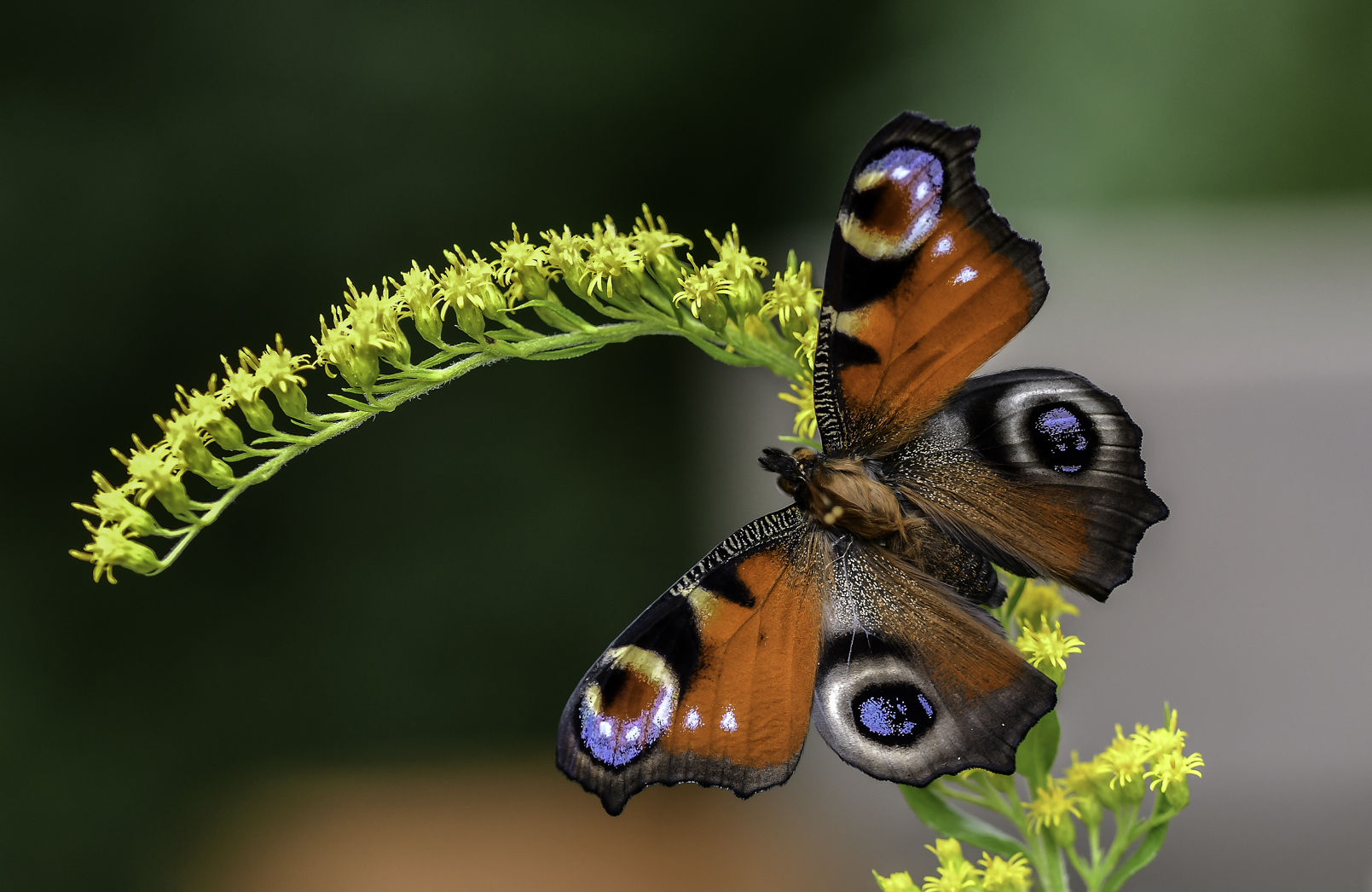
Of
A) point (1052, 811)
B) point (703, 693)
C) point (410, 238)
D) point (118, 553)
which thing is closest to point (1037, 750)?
point (1052, 811)

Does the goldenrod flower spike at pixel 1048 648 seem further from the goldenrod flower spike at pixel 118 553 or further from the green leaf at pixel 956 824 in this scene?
the goldenrod flower spike at pixel 118 553

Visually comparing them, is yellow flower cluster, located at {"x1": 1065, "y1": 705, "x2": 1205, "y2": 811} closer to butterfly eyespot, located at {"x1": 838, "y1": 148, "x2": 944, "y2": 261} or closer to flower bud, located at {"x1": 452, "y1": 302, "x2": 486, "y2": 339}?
butterfly eyespot, located at {"x1": 838, "y1": 148, "x2": 944, "y2": 261}

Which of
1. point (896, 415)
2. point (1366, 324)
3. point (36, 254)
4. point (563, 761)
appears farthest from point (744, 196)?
point (563, 761)

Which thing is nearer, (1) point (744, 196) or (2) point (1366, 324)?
(2) point (1366, 324)

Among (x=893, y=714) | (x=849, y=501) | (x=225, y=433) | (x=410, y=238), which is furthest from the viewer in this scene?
(x=410, y=238)

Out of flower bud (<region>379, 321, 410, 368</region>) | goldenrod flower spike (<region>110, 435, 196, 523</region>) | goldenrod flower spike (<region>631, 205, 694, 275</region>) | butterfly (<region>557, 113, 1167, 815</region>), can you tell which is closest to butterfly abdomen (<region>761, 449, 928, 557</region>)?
butterfly (<region>557, 113, 1167, 815</region>)

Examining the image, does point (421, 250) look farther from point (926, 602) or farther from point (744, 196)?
point (926, 602)

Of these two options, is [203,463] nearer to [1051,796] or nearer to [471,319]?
[471,319]
